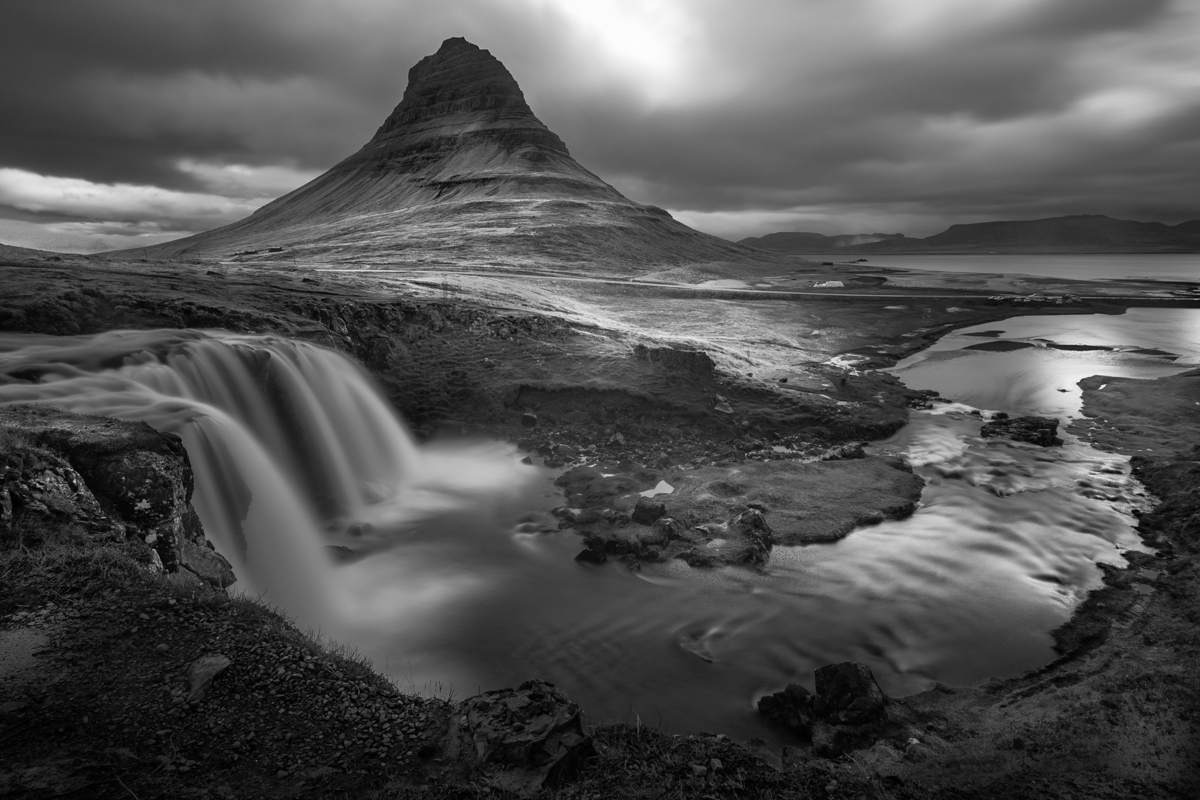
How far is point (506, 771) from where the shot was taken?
5758 millimetres

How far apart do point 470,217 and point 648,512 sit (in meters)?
118

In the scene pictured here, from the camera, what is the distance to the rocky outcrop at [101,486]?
7.87 metres

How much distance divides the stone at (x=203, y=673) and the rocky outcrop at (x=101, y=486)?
295cm

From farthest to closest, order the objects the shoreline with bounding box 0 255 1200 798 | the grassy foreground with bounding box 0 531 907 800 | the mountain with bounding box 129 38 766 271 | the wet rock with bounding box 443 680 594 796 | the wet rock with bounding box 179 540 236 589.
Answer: the mountain with bounding box 129 38 766 271 → the wet rock with bounding box 179 540 236 589 → the wet rock with bounding box 443 680 594 796 → the shoreline with bounding box 0 255 1200 798 → the grassy foreground with bounding box 0 531 907 800

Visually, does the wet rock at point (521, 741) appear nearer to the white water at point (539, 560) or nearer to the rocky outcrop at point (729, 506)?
the white water at point (539, 560)

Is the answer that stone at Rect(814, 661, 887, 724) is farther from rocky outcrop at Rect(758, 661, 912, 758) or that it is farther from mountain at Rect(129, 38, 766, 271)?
mountain at Rect(129, 38, 766, 271)

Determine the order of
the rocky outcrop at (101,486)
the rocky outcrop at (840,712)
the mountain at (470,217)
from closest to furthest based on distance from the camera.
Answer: the rocky outcrop at (101,486), the rocky outcrop at (840,712), the mountain at (470,217)

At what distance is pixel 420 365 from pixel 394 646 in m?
16.3

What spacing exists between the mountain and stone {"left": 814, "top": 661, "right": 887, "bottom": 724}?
74.5 meters

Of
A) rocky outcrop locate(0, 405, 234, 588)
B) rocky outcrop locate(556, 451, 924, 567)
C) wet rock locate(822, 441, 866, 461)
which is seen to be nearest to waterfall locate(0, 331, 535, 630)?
rocky outcrop locate(0, 405, 234, 588)

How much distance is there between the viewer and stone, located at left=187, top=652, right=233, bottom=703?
591 cm

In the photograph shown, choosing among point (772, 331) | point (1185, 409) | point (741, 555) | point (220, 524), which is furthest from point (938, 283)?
point (220, 524)

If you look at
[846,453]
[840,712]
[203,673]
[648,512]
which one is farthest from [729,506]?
[203,673]

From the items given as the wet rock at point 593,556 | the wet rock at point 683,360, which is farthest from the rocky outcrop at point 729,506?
the wet rock at point 683,360
